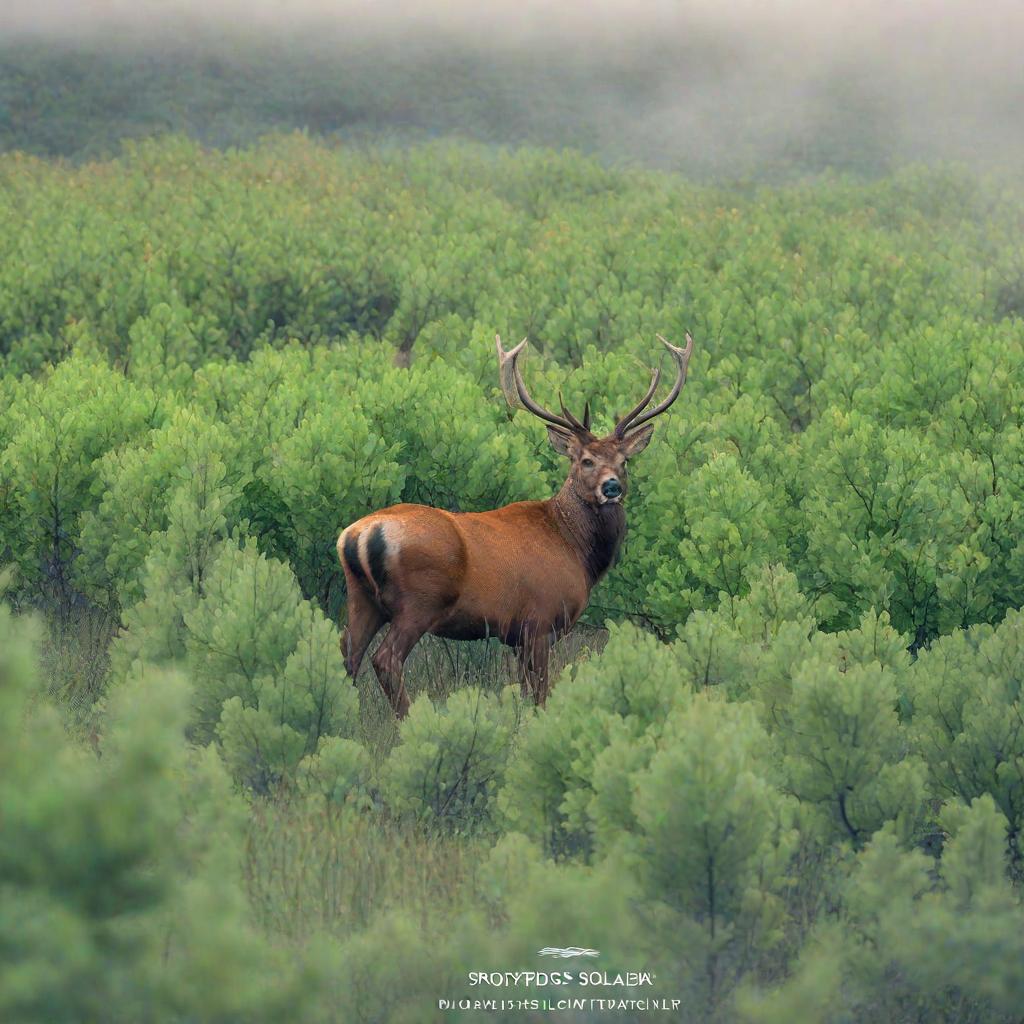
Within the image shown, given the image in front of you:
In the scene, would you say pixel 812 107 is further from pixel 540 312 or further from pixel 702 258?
pixel 540 312

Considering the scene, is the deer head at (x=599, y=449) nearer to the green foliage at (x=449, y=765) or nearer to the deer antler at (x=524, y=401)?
the deer antler at (x=524, y=401)

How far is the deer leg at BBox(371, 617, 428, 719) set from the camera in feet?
25.9

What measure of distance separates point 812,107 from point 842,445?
35.8 m

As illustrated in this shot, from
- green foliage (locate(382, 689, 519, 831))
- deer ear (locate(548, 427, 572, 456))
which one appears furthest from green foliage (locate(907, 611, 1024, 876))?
deer ear (locate(548, 427, 572, 456))

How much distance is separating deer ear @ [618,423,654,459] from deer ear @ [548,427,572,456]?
1.17 ft

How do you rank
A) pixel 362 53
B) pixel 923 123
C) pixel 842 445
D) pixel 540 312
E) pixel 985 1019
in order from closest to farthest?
1. pixel 985 1019
2. pixel 842 445
3. pixel 540 312
4. pixel 923 123
5. pixel 362 53

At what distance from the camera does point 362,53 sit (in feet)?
149

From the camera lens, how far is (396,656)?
789cm

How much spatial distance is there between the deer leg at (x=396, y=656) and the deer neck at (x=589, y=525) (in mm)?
1345

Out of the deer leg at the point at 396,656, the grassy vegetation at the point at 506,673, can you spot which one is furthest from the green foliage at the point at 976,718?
the deer leg at the point at 396,656

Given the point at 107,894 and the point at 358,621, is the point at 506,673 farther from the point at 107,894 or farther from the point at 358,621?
the point at 107,894

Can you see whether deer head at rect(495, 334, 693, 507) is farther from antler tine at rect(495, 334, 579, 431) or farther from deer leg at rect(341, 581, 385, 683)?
deer leg at rect(341, 581, 385, 683)

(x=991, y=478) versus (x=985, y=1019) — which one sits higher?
(x=991, y=478)

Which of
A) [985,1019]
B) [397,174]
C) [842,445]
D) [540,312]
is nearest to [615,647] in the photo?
[985,1019]
